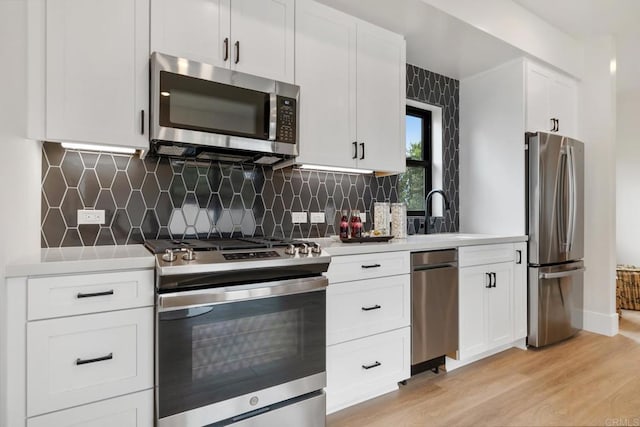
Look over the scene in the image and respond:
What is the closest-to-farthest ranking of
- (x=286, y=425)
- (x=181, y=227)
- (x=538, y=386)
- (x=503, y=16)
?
(x=286, y=425) < (x=181, y=227) < (x=538, y=386) < (x=503, y=16)

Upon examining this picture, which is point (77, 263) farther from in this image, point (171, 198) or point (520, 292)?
point (520, 292)

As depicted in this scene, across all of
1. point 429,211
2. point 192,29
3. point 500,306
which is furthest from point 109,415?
point 429,211

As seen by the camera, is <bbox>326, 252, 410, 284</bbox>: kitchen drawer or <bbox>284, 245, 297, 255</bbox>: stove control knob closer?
<bbox>284, 245, 297, 255</bbox>: stove control knob

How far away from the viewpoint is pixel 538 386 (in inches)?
94.3

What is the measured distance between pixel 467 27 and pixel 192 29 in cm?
190

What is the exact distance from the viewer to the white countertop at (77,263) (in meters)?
1.29

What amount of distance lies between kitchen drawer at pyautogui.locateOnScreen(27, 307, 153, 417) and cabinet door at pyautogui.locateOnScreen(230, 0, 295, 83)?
1.39 meters

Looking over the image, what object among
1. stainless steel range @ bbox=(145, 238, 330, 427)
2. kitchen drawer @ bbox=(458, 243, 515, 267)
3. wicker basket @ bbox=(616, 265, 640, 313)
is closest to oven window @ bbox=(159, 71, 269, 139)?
stainless steel range @ bbox=(145, 238, 330, 427)

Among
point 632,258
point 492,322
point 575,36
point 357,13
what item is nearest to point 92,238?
point 357,13

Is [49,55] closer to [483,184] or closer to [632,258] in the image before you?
[483,184]

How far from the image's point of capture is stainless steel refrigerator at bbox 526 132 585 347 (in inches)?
122

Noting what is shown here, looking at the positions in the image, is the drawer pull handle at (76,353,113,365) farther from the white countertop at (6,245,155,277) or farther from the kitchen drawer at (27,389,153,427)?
the white countertop at (6,245,155,277)

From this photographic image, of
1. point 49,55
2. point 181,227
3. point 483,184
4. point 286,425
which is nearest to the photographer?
point 49,55

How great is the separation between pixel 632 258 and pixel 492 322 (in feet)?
12.2
